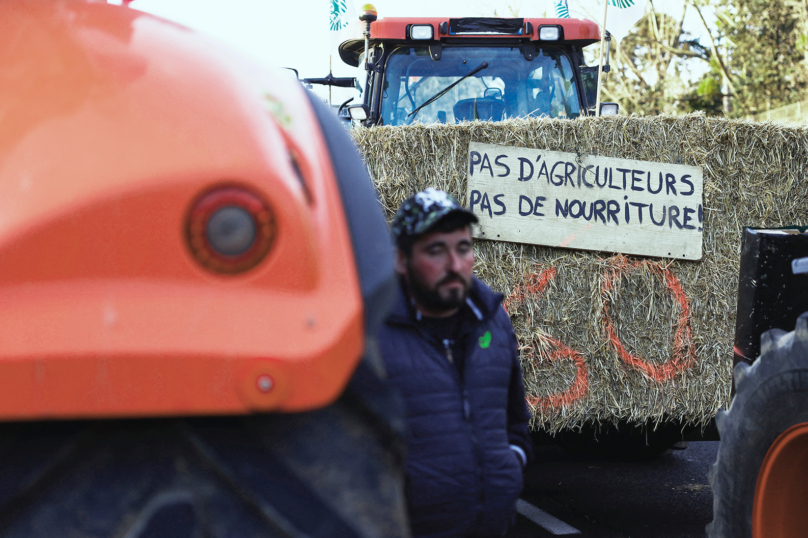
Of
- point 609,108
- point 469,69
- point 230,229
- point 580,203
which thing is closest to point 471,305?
point 230,229

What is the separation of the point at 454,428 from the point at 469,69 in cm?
412

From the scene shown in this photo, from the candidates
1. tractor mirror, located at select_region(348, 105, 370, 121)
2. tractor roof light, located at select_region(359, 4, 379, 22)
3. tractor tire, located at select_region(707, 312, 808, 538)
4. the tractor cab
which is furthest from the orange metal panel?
tractor roof light, located at select_region(359, 4, 379, 22)

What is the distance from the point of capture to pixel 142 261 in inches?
38.9

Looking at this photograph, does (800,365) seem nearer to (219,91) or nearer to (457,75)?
(219,91)

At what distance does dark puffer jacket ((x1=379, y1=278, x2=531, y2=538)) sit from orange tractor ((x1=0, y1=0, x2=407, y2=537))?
873mm

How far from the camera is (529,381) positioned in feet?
13.0

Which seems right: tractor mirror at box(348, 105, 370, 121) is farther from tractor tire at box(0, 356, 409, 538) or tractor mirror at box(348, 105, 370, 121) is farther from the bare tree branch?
the bare tree branch

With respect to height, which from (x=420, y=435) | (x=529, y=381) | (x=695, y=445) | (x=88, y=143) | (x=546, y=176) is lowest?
(x=695, y=445)

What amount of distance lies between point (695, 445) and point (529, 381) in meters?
3.85

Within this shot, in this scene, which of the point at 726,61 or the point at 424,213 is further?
the point at 726,61

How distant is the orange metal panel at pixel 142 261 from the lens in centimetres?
94

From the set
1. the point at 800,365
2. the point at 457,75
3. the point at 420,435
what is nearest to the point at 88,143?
the point at 420,435

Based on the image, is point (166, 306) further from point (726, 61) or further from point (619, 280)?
point (726, 61)

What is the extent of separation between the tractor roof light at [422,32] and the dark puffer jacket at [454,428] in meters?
3.86
